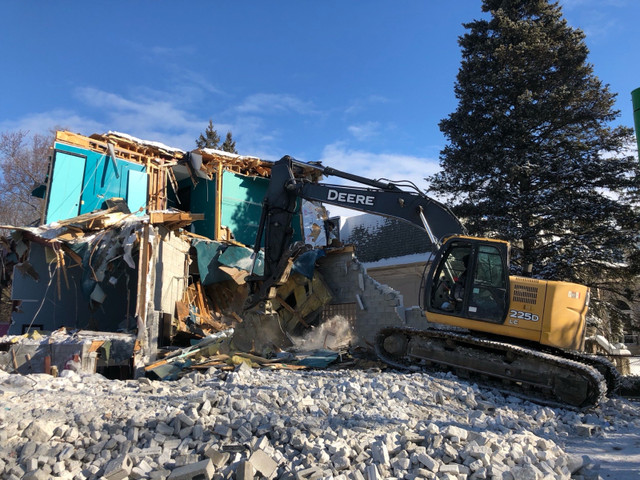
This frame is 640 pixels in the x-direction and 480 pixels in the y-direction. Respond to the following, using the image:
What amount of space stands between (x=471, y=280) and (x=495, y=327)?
33.2 inches

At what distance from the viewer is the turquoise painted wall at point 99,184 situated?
1499 centimetres

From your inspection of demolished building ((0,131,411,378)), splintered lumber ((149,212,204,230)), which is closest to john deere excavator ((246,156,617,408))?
demolished building ((0,131,411,378))

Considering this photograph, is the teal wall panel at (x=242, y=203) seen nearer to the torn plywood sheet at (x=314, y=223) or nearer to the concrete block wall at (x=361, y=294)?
the torn plywood sheet at (x=314, y=223)

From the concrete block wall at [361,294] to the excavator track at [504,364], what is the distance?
4.80 meters

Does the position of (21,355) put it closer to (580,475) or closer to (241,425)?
(241,425)

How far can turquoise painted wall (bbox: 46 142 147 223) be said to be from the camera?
14992mm

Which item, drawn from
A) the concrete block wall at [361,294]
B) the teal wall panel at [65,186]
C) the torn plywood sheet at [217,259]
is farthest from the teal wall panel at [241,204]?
the teal wall panel at [65,186]

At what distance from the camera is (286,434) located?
192 inches

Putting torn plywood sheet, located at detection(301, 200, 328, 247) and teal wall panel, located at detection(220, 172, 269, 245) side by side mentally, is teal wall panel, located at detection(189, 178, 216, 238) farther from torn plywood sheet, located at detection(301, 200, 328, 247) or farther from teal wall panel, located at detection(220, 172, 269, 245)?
torn plywood sheet, located at detection(301, 200, 328, 247)

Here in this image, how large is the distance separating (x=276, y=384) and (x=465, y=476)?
3374mm

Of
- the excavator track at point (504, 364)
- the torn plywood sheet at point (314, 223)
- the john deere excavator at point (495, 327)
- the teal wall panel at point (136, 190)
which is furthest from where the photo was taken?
the torn plywood sheet at point (314, 223)

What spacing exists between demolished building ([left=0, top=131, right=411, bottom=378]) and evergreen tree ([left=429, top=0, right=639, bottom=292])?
5384mm

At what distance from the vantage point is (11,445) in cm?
485

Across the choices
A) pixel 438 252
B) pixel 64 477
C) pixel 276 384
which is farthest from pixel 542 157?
pixel 64 477
